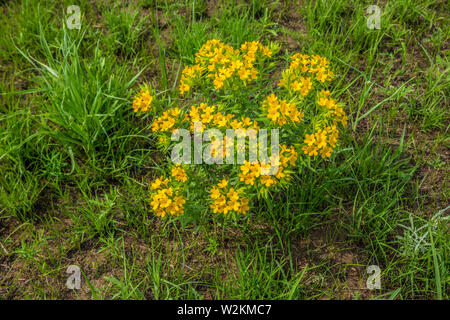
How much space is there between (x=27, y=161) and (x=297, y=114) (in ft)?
6.49

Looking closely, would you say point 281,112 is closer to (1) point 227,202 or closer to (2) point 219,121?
(2) point 219,121

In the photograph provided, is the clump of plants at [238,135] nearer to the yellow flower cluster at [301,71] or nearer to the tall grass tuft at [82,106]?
A: the yellow flower cluster at [301,71]

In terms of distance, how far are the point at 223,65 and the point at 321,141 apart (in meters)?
0.70

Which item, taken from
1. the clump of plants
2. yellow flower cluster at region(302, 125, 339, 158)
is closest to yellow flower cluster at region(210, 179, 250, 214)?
the clump of plants

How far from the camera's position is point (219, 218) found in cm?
249

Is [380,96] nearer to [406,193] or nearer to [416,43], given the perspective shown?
[416,43]

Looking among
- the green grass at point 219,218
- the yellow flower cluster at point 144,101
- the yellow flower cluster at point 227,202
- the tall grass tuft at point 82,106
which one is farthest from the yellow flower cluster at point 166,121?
the tall grass tuft at point 82,106

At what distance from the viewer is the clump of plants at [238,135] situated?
76.4 inches

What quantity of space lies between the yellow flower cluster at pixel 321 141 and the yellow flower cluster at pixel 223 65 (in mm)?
458

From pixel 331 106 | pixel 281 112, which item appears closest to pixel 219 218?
pixel 281 112

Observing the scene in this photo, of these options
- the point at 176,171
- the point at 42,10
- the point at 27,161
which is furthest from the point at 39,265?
the point at 42,10

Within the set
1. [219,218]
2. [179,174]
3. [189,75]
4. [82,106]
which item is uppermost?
[189,75]

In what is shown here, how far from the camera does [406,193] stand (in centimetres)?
260

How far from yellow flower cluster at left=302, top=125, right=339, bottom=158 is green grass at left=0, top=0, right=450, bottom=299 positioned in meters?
0.42
